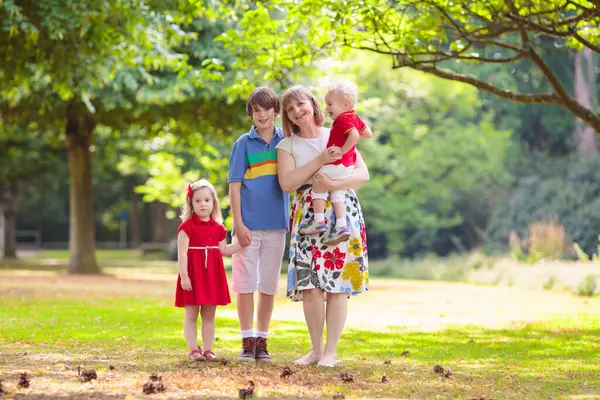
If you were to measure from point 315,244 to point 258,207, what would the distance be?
1.90ft

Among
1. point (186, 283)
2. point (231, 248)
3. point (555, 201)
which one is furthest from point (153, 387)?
point (555, 201)

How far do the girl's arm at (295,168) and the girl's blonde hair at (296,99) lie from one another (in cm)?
21

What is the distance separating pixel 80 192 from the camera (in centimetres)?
2189

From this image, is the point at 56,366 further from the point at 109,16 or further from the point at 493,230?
the point at 493,230

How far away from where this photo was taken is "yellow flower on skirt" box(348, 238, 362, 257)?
6.86 metres

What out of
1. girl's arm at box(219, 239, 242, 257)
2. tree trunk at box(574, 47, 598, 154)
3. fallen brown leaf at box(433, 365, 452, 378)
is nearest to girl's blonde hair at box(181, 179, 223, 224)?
girl's arm at box(219, 239, 242, 257)

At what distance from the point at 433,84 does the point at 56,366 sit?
97.5 feet

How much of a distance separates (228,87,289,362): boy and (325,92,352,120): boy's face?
Answer: 0.59 metres

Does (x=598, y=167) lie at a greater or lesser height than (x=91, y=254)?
greater

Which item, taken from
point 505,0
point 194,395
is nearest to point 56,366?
point 194,395

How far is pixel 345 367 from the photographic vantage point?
280 inches

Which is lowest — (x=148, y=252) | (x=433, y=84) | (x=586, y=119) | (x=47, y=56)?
(x=148, y=252)

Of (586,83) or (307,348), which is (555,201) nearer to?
(586,83)

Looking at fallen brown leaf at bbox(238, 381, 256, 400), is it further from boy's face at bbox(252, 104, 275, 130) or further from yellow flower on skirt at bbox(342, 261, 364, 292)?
boy's face at bbox(252, 104, 275, 130)
